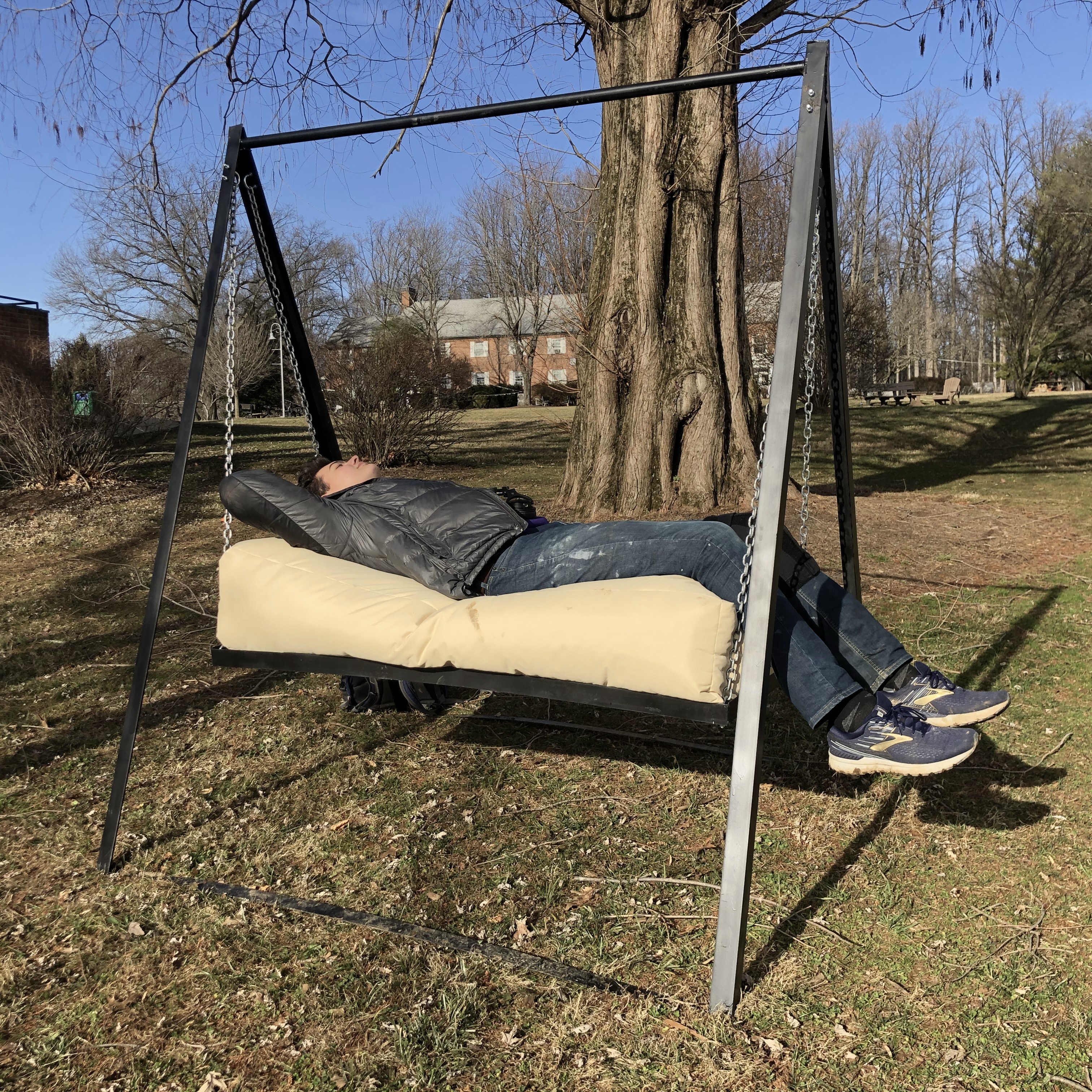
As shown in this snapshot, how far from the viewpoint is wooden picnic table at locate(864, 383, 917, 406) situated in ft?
81.5

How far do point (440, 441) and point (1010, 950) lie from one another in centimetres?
1007

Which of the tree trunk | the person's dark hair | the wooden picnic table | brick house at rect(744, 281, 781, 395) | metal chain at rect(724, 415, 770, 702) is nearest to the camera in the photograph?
metal chain at rect(724, 415, 770, 702)

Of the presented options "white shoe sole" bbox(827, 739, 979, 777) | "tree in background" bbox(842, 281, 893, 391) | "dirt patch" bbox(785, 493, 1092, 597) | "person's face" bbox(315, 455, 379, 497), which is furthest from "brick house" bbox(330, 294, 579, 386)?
"white shoe sole" bbox(827, 739, 979, 777)

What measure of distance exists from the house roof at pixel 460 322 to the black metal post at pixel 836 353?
28.5m

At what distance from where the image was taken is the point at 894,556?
23.8 ft

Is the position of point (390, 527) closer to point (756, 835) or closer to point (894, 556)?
point (756, 835)

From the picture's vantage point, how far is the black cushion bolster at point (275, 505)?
10.9 feet

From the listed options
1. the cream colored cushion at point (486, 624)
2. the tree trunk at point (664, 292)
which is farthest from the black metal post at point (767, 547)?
the tree trunk at point (664, 292)

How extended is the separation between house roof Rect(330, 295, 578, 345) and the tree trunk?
955 inches

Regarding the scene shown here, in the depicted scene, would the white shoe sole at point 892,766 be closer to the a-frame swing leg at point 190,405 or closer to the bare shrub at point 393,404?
the a-frame swing leg at point 190,405

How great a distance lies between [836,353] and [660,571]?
128cm

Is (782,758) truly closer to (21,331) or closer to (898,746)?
(898,746)

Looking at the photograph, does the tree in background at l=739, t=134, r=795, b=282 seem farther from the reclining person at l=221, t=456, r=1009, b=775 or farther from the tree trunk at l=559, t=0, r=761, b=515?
the reclining person at l=221, t=456, r=1009, b=775

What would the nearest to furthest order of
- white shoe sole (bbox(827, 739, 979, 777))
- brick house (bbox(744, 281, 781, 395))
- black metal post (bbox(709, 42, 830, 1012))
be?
black metal post (bbox(709, 42, 830, 1012)) → white shoe sole (bbox(827, 739, 979, 777)) → brick house (bbox(744, 281, 781, 395))
